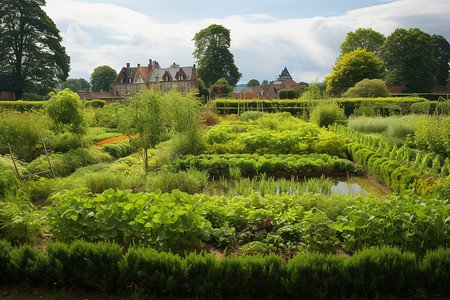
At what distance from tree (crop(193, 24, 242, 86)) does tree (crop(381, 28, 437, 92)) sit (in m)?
22.9

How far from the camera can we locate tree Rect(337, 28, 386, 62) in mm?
43906

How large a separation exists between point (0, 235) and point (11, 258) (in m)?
0.92

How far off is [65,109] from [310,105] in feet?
51.3

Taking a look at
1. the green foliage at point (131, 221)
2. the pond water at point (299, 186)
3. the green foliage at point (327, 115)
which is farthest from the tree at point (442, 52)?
the green foliage at point (131, 221)

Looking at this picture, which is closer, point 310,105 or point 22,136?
point 22,136

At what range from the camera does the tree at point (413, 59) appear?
38.6m

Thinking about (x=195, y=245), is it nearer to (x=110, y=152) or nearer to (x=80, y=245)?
(x=80, y=245)

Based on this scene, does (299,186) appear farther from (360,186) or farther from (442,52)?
(442,52)

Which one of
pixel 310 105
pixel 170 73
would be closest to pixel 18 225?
pixel 310 105

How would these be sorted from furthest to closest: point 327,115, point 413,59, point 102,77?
point 102,77 < point 413,59 < point 327,115

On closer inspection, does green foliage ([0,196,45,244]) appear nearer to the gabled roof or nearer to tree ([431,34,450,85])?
the gabled roof

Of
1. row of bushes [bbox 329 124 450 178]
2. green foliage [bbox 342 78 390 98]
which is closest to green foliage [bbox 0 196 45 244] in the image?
row of bushes [bbox 329 124 450 178]

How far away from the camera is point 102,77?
66.0 metres

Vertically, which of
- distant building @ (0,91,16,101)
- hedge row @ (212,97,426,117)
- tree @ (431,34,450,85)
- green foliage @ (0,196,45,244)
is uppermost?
tree @ (431,34,450,85)
